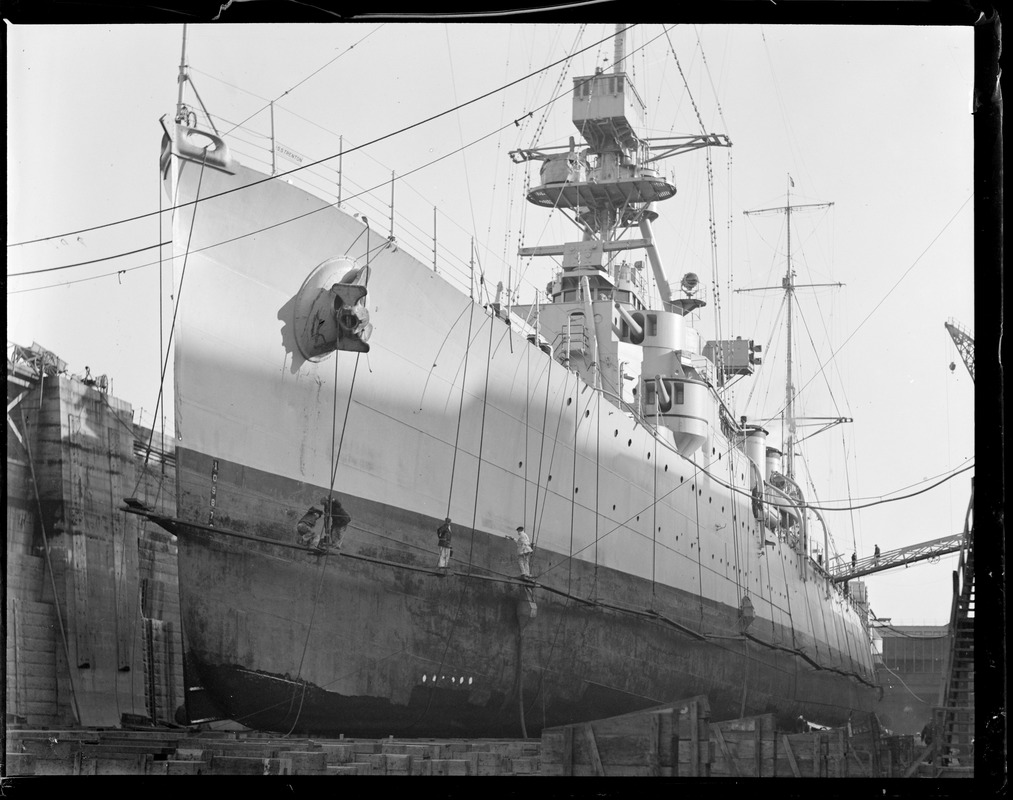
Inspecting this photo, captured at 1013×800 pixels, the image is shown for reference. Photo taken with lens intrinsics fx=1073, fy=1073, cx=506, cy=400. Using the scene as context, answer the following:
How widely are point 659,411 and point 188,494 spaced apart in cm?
916

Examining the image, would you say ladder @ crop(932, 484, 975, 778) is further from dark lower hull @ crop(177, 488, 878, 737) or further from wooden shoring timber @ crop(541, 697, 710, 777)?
dark lower hull @ crop(177, 488, 878, 737)

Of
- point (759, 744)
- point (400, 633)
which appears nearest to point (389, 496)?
point (400, 633)

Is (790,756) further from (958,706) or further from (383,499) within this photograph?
(383,499)

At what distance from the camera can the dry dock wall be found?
48.0ft

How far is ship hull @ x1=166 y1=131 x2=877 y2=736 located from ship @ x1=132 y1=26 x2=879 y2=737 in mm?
23

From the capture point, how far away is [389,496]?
34.3 ft

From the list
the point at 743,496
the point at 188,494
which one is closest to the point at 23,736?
the point at 188,494

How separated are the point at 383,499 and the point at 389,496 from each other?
8 centimetres

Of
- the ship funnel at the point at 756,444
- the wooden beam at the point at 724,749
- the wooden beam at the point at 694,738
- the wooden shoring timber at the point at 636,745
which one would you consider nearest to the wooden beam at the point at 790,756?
the wooden beam at the point at 724,749

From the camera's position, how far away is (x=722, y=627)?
57.4 feet

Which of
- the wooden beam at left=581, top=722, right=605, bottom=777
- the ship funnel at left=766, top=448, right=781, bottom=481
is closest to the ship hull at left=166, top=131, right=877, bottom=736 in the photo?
the wooden beam at left=581, top=722, right=605, bottom=777

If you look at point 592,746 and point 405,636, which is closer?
point 592,746

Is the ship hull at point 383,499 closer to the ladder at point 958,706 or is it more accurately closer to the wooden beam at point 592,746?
the wooden beam at point 592,746

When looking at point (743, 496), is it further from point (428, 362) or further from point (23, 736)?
point (23, 736)
